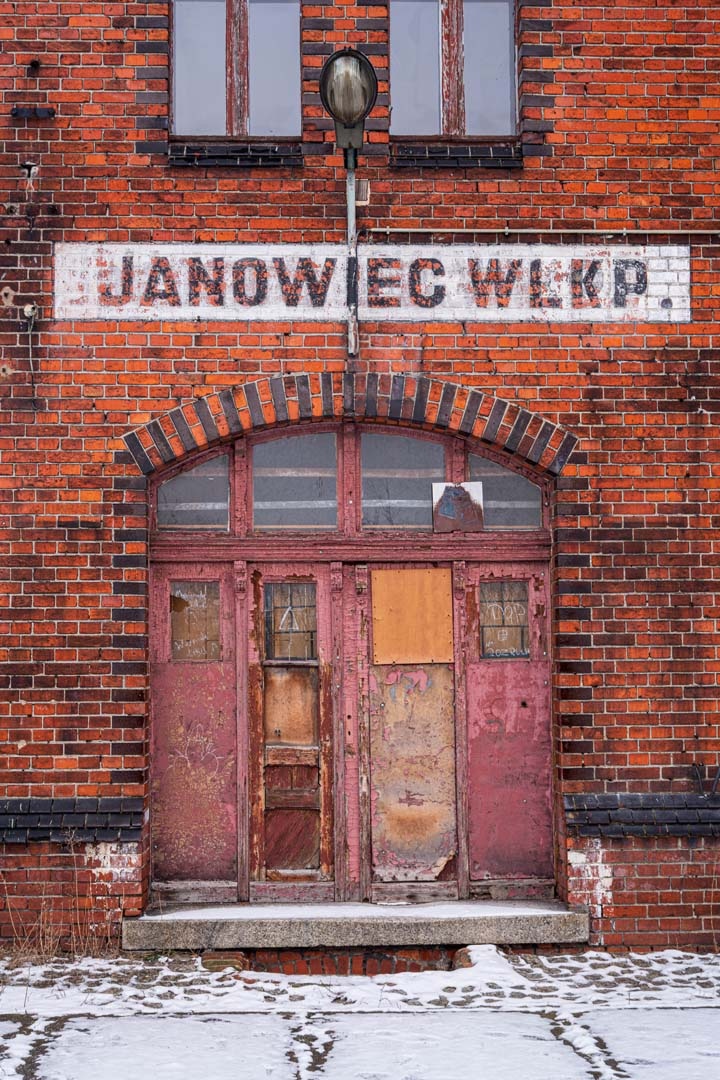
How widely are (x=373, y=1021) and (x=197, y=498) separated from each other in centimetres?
313

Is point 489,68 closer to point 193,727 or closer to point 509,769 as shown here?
point 509,769

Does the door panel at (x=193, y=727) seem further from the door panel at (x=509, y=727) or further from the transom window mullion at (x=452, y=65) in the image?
the transom window mullion at (x=452, y=65)

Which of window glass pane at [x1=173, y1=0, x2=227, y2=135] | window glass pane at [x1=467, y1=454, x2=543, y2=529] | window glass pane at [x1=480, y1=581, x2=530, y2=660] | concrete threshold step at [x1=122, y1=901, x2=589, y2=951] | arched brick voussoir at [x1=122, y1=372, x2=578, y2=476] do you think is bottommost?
concrete threshold step at [x1=122, y1=901, x2=589, y2=951]

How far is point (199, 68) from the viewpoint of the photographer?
23.1 ft

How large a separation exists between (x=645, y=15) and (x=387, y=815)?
16.7ft

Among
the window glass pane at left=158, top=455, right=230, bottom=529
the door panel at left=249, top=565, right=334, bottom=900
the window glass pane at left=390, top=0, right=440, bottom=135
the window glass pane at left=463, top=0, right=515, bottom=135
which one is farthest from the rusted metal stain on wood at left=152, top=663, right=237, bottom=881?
the window glass pane at left=463, top=0, right=515, bottom=135

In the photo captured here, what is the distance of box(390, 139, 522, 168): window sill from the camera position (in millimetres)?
6859

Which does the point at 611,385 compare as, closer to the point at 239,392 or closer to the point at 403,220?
the point at 403,220

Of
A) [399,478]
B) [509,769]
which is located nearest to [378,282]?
[399,478]

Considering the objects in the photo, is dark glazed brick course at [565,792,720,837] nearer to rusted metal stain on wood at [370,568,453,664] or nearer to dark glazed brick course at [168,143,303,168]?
rusted metal stain on wood at [370,568,453,664]

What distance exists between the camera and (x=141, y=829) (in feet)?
21.2

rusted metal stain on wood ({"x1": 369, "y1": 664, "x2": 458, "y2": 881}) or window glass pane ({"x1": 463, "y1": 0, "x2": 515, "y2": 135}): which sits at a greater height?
window glass pane ({"x1": 463, "y1": 0, "x2": 515, "y2": 135})

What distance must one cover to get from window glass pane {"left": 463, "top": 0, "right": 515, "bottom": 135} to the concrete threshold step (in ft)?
15.4

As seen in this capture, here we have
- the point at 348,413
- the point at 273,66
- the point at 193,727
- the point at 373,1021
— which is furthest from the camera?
the point at 273,66
